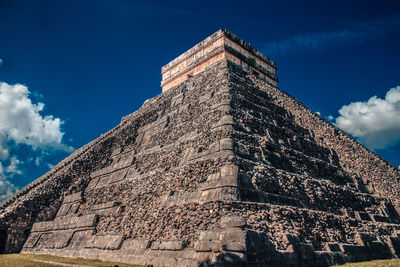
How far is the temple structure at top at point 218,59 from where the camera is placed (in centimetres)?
1530

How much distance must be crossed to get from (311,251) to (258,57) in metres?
13.7

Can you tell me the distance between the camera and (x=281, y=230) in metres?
6.25

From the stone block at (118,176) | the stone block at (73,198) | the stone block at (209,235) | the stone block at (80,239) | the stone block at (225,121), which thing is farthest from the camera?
the stone block at (73,198)

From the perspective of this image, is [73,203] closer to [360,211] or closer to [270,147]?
[270,147]

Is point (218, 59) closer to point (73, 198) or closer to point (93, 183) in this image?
point (93, 183)

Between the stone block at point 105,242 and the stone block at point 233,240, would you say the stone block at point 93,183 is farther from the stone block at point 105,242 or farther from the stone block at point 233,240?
the stone block at point 233,240

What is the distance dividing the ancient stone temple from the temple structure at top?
6.3 inches

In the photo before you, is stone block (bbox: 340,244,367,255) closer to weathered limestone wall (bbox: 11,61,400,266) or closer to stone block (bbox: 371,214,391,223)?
weathered limestone wall (bbox: 11,61,400,266)

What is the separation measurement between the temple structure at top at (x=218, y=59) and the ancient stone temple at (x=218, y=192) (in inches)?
6.3

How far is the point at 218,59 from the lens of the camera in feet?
49.7

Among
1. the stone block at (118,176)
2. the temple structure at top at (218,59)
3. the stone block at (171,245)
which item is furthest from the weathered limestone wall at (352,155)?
the stone block at (171,245)

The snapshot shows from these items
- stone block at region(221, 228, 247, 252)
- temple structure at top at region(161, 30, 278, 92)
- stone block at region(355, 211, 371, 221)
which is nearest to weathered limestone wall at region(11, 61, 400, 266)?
stone block at region(221, 228, 247, 252)

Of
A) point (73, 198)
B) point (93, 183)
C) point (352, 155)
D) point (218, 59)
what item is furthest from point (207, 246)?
point (352, 155)

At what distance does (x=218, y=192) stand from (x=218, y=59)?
10.2 metres
